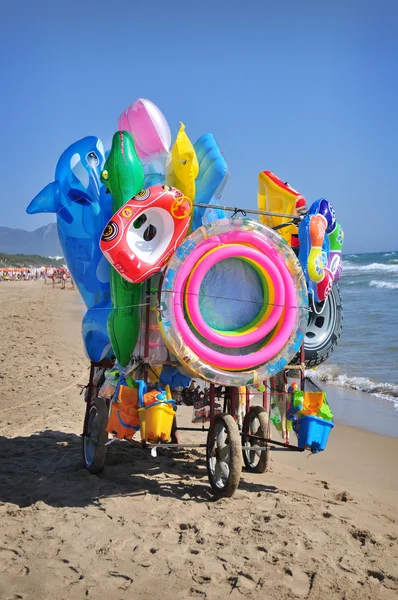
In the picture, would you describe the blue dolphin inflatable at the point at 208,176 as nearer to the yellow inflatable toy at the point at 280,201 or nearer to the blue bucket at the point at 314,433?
the yellow inflatable toy at the point at 280,201

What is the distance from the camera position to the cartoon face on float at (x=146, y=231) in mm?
4219

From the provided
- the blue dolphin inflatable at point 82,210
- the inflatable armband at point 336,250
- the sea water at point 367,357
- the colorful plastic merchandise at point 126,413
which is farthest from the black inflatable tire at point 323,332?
the sea water at point 367,357

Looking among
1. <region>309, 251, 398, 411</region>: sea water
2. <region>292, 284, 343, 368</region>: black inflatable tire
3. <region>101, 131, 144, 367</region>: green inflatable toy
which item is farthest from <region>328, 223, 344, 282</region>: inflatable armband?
<region>309, 251, 398, 411</region>: sea water

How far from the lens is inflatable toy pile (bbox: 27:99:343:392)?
14.1ft

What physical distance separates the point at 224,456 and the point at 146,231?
1.66m

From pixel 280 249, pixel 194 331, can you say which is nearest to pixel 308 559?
pixel 194 331

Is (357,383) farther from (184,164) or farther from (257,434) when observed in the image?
(184,164)

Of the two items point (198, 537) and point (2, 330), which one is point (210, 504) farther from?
point (2, 330)

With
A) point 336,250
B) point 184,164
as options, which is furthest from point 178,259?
point 336,250

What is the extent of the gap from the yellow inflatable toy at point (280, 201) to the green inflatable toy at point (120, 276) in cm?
125

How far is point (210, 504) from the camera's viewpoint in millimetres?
4285

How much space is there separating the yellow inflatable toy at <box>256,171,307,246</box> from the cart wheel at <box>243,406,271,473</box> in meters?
1.43

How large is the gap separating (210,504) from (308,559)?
38.2 inches

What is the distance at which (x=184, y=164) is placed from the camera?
4.60 metres
